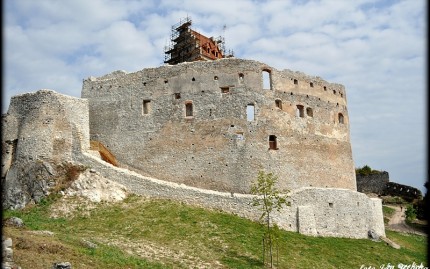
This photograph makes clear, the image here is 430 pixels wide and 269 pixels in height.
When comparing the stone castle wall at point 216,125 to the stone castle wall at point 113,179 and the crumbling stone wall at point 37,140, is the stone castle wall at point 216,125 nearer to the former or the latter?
the stone castle wall at point 113,179

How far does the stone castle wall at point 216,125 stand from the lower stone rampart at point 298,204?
9.95 ft

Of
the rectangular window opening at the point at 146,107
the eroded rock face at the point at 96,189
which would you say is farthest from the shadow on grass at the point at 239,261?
the rectangular window opening at the point at 146,107

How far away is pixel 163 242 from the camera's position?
842 inches

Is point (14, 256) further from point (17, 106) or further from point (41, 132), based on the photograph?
point (17, 106)

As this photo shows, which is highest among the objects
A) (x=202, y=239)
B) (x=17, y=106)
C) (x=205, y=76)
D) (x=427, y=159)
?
(x=205, y=76)

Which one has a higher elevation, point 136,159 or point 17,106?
point 17,106

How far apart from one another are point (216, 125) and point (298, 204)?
8037 millimetres

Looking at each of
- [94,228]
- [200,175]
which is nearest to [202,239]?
[94,228]

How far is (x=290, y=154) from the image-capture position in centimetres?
3272

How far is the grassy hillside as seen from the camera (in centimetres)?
1667

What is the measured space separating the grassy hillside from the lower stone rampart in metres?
0.80

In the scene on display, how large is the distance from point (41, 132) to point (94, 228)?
9.83 m

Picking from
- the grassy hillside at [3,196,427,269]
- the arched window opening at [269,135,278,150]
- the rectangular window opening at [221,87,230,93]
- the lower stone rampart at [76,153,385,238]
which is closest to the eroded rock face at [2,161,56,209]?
the grassy hillside at [3,196,427,269]

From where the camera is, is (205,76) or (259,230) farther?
(205,76)
